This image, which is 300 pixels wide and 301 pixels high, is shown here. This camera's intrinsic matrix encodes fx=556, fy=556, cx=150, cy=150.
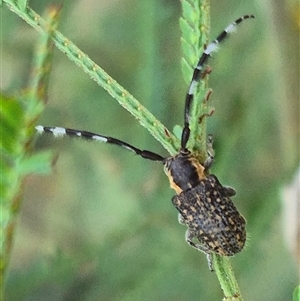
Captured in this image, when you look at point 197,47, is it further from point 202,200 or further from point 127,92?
point 202,200

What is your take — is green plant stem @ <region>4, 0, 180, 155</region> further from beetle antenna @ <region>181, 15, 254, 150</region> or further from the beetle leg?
the beetle leg

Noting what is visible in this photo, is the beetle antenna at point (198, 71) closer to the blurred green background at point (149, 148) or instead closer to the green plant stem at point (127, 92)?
the green plant stem at point (127, 92)

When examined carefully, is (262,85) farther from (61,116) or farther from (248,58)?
(61,116)

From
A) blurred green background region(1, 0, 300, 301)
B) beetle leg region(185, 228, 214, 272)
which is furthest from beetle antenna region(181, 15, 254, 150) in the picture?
blurred green background region(1, 0, 300, 301)

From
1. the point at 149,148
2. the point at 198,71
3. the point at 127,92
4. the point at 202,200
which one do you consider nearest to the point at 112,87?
the point at 127,92

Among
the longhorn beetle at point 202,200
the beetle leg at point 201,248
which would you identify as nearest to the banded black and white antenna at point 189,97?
the longhorn beetle at point 202,200

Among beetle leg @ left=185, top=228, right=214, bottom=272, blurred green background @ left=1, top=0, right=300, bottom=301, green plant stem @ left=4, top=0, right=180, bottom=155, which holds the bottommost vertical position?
beetle leg @ left=185, top=228, right=214, bottom=272

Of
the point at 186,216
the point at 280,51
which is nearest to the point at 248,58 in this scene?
the point at 280,51

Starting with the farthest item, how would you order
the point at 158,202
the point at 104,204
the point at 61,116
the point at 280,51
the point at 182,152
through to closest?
the point at 104,204 < the point at 61,116 < the point at 158,202 < the point at 280,51 < the point at 182,152
